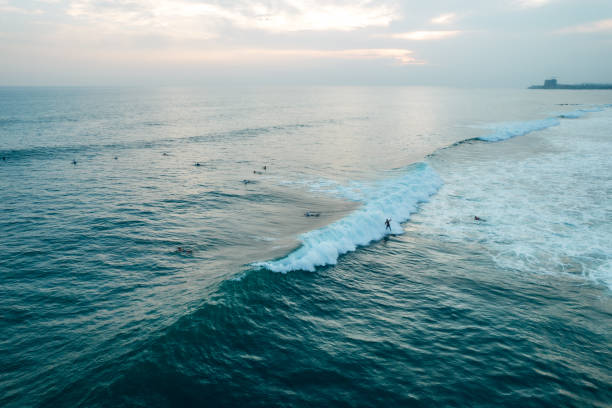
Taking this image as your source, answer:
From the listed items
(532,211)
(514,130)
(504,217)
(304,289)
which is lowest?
(304,289)

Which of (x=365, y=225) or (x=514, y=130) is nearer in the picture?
(x=365, y=225)

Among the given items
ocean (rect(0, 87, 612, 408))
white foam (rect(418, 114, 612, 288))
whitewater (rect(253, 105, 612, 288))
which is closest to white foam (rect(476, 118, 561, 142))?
white foam (rect(418, 114, 612, 288))

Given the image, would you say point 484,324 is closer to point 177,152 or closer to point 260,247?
point 260,247

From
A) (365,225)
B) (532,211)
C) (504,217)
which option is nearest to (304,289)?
(365,225)

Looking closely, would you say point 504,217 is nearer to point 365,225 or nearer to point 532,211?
point 532,211

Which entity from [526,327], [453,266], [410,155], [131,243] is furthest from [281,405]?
[410,155]

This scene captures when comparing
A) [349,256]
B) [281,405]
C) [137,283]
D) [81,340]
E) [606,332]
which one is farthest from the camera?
[349,256]
